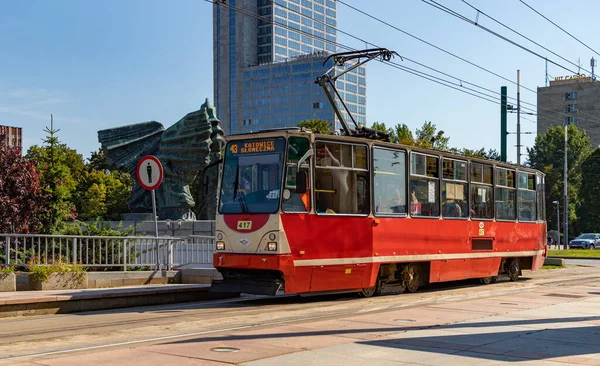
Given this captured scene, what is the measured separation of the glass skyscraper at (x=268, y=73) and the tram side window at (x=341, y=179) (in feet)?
460

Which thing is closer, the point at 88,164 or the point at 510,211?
the point at 510,211

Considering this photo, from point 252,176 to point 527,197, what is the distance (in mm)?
11683

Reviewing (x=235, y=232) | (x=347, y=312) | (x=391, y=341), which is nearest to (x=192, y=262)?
(x=235, y=232)

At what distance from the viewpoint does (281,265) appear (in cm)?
1495

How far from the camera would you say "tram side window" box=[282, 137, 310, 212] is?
49.9 ft

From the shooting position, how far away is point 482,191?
70.4ft

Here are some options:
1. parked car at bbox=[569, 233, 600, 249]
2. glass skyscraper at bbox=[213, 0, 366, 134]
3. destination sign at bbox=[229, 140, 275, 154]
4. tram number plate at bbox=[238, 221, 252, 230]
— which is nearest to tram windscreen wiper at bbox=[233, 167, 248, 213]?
tram number plate at bbox=[238, 221, 252, 230]

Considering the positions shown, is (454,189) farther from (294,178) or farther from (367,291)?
(294,178)

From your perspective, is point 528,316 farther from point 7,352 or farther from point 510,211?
point 510,211

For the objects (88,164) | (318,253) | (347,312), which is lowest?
(347,312)

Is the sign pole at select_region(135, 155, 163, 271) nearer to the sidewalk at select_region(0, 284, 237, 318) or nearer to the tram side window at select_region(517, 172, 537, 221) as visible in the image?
the sidewalk at select_region(0, 284, 237, 318)

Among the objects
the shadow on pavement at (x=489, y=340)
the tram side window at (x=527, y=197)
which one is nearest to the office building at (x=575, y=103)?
the tram side window at (x=527, y=197)

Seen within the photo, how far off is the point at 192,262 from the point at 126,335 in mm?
9768

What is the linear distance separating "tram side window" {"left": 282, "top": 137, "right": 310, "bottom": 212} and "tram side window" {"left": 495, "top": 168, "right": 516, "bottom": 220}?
8.68 metres
